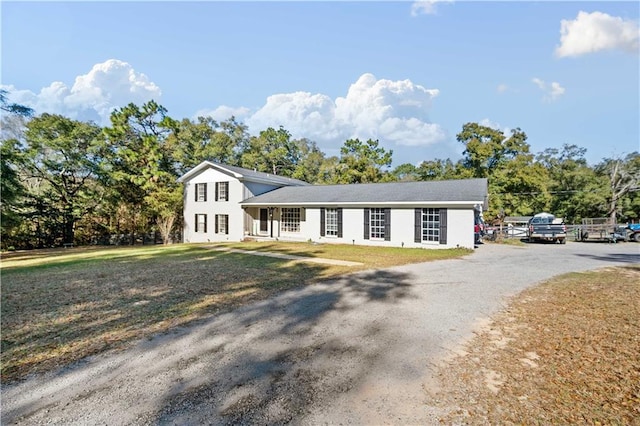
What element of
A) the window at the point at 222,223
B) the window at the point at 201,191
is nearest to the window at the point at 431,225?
the window at the point at 222,223

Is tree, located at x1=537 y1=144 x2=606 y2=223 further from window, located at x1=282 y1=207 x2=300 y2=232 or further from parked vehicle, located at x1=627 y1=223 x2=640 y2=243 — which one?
window, located at x1=282 y1=207 x2=300 y2=232

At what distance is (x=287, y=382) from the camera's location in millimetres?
3520

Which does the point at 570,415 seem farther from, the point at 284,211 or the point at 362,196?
the point at 284,211

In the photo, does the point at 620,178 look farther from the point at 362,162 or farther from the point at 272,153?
the point at 272,153

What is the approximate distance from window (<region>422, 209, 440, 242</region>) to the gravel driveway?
9.84 m

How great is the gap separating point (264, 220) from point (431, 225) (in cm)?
1212

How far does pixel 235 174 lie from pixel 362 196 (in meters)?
9.22

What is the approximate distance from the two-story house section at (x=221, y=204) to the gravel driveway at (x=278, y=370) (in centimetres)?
1682

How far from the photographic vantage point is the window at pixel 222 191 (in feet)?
A: 76.7

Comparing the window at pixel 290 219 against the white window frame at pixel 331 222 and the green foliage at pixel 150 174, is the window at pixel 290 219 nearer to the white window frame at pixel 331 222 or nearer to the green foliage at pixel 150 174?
the white window frame at pixel 331 222

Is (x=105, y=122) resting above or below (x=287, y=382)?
above

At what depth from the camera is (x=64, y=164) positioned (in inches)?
933

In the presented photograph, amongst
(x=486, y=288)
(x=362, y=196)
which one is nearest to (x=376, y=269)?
(x=486, y=288)

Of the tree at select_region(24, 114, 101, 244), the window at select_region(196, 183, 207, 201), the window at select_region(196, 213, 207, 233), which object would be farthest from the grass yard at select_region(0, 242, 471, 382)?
the tree at select_region(24, 114, 101, 244)
